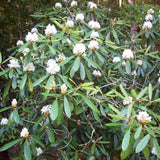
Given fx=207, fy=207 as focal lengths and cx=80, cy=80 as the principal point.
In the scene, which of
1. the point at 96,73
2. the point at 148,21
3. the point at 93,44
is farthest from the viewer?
the point at 148,21

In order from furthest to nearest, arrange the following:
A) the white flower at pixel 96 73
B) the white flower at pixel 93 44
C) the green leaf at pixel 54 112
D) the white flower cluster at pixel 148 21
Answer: the white flower cluster at pixel 148 21 < the white flower at pixel 96 73 < the white flower at pixel 93 44 < the green leaf at pixel 54 112

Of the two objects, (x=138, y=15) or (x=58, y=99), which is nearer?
(x=58, y=99)

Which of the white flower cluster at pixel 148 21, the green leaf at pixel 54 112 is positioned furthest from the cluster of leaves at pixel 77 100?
the white flower cluster at pixel 148 21

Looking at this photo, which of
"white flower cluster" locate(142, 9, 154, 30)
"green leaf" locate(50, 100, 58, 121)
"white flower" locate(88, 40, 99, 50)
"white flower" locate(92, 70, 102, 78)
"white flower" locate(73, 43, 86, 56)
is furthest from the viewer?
"white flower cluster" locate(142, 9, 154, 30)

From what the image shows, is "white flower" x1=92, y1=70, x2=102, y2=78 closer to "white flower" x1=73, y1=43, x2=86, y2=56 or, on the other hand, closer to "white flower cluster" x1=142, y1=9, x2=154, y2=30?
"white flower" x1=73, y1=43, x2=86, y2=56

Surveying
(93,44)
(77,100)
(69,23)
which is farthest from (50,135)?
(69,23)

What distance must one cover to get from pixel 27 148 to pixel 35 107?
901mm

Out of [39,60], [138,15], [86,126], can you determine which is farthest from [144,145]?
[138,15]

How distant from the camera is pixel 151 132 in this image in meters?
1.16

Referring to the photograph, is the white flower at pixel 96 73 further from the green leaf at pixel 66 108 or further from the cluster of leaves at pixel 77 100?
the green leaf at pixel 66 108

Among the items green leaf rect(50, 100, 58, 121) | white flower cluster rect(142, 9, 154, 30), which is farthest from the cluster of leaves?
white flower cluster rect(142, 9, 154, 30)

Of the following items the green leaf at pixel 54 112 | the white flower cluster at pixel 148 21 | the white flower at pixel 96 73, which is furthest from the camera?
the white flower cluster at pixel 148 21

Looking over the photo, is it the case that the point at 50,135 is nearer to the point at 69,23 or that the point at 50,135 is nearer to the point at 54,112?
the point at 54,112

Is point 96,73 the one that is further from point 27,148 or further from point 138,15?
point 138,15
